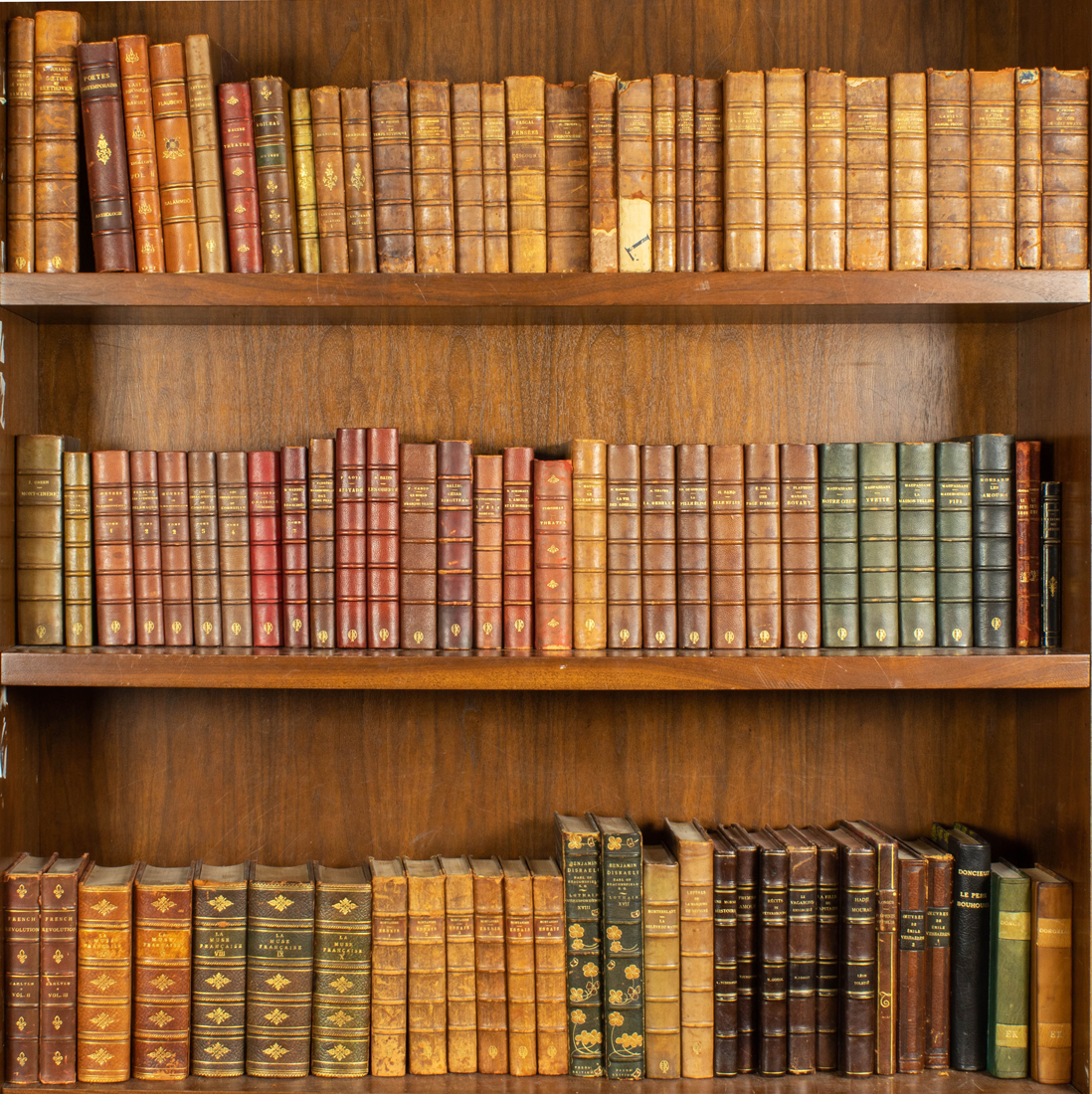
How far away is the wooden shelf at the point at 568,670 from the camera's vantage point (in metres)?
1.41

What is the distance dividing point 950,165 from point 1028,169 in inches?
4.2

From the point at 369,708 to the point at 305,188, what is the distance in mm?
A: 816

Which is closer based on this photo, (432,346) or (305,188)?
(305,188)

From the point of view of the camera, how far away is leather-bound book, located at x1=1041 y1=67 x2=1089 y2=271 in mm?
1418

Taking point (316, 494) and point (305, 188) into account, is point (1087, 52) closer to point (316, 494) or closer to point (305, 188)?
point (305, 188)

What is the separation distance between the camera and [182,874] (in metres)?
1.52

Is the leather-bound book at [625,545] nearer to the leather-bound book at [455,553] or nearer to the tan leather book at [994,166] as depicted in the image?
the leather-bound book at [455,553]

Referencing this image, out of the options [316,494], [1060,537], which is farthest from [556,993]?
[1060,537]

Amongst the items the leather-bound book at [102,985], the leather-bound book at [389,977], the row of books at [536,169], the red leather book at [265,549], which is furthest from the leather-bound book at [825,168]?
the leather-bound book at [102,985]

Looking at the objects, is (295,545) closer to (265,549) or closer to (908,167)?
(265,549)

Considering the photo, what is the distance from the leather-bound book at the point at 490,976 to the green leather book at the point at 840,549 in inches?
24.2

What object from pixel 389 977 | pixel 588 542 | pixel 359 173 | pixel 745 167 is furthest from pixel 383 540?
pixel 745 167

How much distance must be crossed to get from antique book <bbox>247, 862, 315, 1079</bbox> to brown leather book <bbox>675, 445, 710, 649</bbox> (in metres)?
0.67

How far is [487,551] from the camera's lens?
1496 mm
